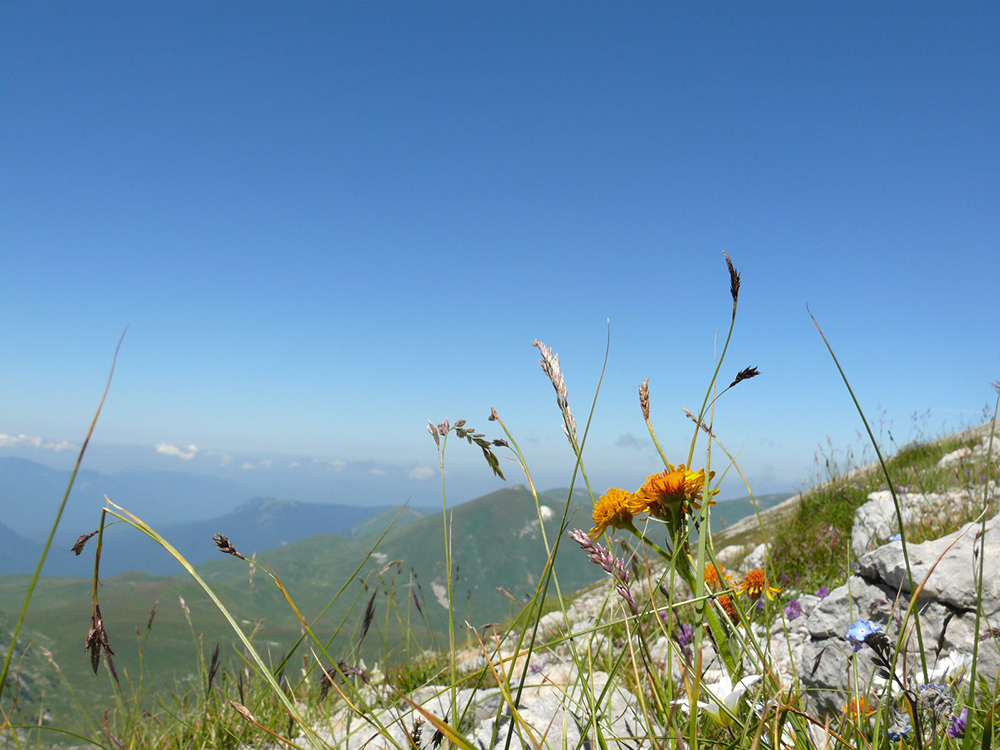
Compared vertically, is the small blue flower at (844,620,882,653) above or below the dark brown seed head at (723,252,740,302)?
below

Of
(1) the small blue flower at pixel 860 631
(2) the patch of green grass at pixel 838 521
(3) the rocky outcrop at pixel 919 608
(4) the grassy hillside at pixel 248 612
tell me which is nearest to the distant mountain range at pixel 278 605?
(4) the grassy hillside at pixel 248 612

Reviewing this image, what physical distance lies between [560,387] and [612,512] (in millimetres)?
520

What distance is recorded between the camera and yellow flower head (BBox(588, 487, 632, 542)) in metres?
1.76

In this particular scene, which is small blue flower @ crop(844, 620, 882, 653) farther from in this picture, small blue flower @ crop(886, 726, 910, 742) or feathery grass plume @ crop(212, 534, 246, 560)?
feathery grass plume @ crop(212, 534, 246, 560)

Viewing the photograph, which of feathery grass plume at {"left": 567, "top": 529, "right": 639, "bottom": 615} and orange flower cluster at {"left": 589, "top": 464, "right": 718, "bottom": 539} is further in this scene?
orange flower cluster at {"left": 589, "top": 464, "right": 718, "bottom": 539}

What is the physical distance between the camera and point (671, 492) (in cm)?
162

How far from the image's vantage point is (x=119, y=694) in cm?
311

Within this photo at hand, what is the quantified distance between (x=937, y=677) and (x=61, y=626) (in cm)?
9248

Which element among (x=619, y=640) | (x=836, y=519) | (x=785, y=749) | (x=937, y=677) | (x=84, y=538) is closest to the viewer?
(x=84, y=538)

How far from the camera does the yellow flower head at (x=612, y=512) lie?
176 centimetres

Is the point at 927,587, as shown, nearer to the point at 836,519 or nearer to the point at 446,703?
→ the point at 446,703

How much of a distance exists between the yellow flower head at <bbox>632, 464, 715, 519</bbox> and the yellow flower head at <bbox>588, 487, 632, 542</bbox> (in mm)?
68

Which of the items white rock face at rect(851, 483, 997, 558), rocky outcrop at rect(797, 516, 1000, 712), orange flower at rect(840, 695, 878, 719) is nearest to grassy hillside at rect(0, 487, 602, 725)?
orange flower at rect(840, 695, 878, 719)

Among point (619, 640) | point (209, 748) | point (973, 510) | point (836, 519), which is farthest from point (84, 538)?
point (836, 519)
